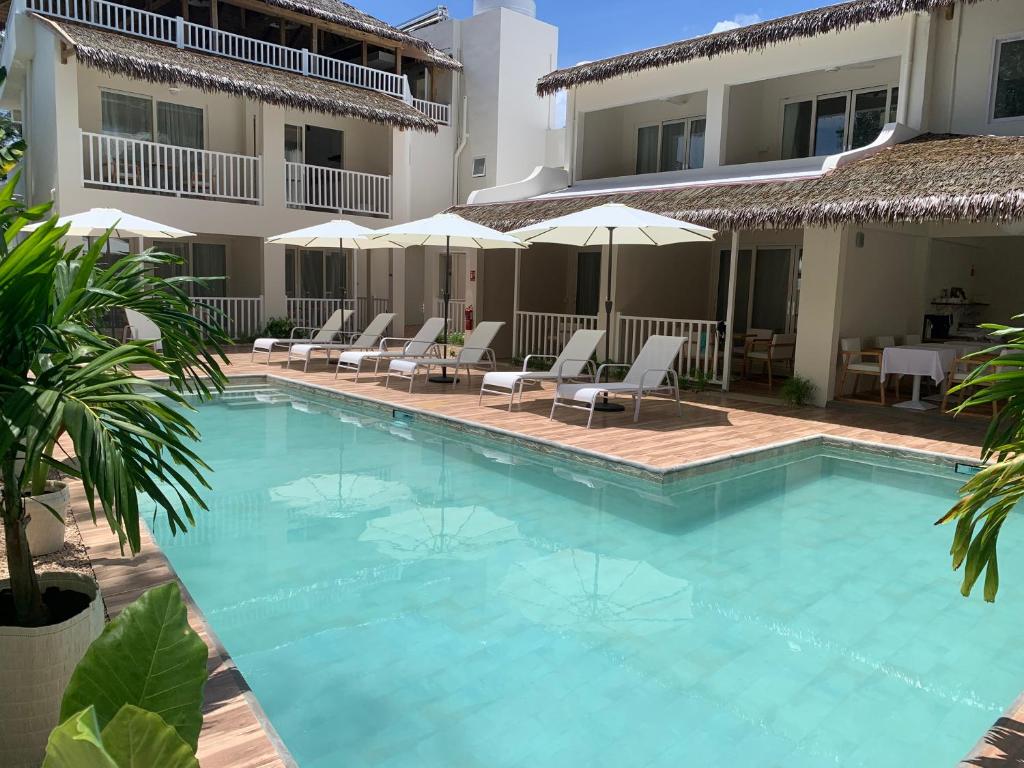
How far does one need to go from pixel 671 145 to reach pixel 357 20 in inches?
335

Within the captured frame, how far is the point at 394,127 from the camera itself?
722 inches

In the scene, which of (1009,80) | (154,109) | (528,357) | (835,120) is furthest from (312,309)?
(1009,80)

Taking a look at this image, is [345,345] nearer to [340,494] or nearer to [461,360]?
[461,360]

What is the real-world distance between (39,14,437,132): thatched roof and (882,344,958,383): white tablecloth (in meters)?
11.8

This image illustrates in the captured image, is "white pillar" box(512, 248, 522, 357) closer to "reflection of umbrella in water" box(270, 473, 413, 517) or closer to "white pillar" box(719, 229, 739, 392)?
"white pillar" box(719, 229, 739, 392)

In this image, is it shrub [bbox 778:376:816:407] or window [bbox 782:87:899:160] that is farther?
window [bbox 782:87:899:160]

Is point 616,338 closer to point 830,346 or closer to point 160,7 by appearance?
point 830,346

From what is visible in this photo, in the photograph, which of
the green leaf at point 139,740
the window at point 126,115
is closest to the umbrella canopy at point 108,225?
the window at point 126,115

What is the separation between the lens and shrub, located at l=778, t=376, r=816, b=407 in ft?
36.2

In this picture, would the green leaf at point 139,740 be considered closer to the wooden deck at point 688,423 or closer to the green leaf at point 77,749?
the green leaf at point 77,749

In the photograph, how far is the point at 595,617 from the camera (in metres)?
4.64

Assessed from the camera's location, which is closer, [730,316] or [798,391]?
[798,391]

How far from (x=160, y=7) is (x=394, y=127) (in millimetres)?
5768

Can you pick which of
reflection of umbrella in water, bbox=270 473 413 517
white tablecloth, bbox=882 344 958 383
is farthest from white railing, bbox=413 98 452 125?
reflection of umbrella in water, bbox=270 473 413 517
